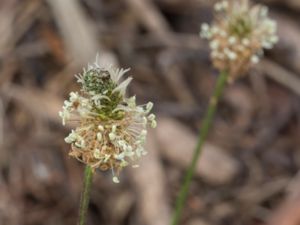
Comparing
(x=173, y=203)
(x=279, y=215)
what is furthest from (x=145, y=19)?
(x=279, y=215)

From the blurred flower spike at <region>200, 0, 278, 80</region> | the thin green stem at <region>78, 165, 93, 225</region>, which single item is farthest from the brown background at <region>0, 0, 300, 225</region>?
the thin green stem at <region>78, 165, 93, 225</region>

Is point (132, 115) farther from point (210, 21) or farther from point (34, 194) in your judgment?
point (210, 21)

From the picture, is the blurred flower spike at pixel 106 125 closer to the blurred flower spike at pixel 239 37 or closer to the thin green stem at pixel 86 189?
the thin green stem at pixel 86 189

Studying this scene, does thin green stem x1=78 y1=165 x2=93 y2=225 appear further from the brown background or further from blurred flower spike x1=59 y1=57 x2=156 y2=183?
the brown background

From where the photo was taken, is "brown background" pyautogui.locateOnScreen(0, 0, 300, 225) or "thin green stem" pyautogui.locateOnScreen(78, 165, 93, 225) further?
"brown background" pyautogui.locateOnScreen(0, 0, 300, 225)

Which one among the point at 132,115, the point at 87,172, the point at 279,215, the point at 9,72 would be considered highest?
the point at 9,72

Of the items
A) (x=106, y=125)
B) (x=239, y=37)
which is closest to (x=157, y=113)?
(x=239, y=37)
